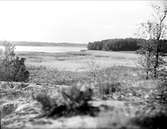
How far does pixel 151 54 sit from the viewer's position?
1170cm

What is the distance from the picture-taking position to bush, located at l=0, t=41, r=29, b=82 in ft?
37.7

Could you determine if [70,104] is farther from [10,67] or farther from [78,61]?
[78,61]

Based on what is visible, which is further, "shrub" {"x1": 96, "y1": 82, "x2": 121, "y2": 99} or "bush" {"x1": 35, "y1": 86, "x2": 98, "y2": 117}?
"shrub" {"x1": 96, "y1": 82, "x2": 121, "y2": 99}

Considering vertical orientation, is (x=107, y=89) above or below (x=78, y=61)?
above

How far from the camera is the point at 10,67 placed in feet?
39.3

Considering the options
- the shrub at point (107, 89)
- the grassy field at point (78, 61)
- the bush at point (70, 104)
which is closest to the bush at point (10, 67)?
the grassy field at point (78, 61)

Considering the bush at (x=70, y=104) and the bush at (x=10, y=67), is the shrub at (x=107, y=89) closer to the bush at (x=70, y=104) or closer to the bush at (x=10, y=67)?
the bush at (x=70, y=104)

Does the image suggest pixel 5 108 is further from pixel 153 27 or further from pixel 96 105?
pixel 153 27

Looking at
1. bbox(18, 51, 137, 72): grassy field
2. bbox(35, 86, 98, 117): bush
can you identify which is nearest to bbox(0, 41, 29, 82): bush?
bbox(18, 51, 137, 72): grassy field

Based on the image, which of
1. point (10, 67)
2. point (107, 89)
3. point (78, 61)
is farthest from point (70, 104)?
point (78, 61)

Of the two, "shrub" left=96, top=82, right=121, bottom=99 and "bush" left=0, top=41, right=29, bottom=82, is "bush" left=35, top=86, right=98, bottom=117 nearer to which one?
"shrub" left=96, top=82, right=121, bottom=99

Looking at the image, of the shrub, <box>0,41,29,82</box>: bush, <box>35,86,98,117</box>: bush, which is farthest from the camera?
<box>0,41,29,82</box>: bush

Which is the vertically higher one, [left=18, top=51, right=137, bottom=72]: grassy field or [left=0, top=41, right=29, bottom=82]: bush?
[left=0, top=41, right=29, bottom=82]: bush

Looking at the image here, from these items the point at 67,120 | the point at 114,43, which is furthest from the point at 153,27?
the point at 114,43
